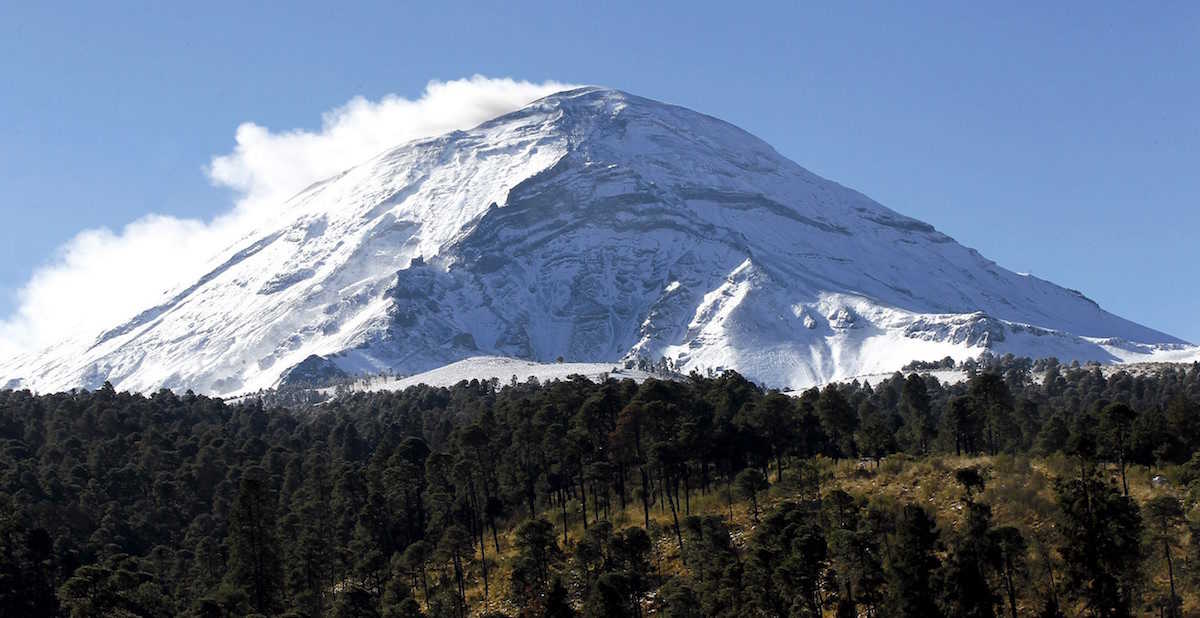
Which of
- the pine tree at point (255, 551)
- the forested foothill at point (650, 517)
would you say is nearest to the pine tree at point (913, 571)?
the forested foothill at point (650, 517)

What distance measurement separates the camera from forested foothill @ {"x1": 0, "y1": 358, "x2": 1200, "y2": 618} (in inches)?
3250

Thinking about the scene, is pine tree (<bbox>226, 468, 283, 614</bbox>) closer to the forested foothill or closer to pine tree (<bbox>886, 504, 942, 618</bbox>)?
the forested foothill

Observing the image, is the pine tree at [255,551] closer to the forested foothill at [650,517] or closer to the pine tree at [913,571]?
the forested foothill at [650,517]

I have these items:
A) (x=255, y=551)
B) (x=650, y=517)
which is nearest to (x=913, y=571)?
(x=650, y=517)

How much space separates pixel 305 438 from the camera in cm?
19262

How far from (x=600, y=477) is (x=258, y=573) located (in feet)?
84.2

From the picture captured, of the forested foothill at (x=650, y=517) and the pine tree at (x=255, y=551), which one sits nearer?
the forested foothill at (x=650, y=517)

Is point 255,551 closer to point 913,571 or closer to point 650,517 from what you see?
point 650,517

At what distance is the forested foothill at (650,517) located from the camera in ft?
271

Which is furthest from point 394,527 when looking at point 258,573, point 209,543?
point 258,573

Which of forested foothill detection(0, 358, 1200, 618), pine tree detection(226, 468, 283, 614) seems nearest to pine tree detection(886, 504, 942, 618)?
forested foothill detection(0, 358, 1200, 618)

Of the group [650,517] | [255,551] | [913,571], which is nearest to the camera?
[913,571]

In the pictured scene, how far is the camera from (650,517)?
111 metres

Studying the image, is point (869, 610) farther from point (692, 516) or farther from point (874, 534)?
point (692, 516)
